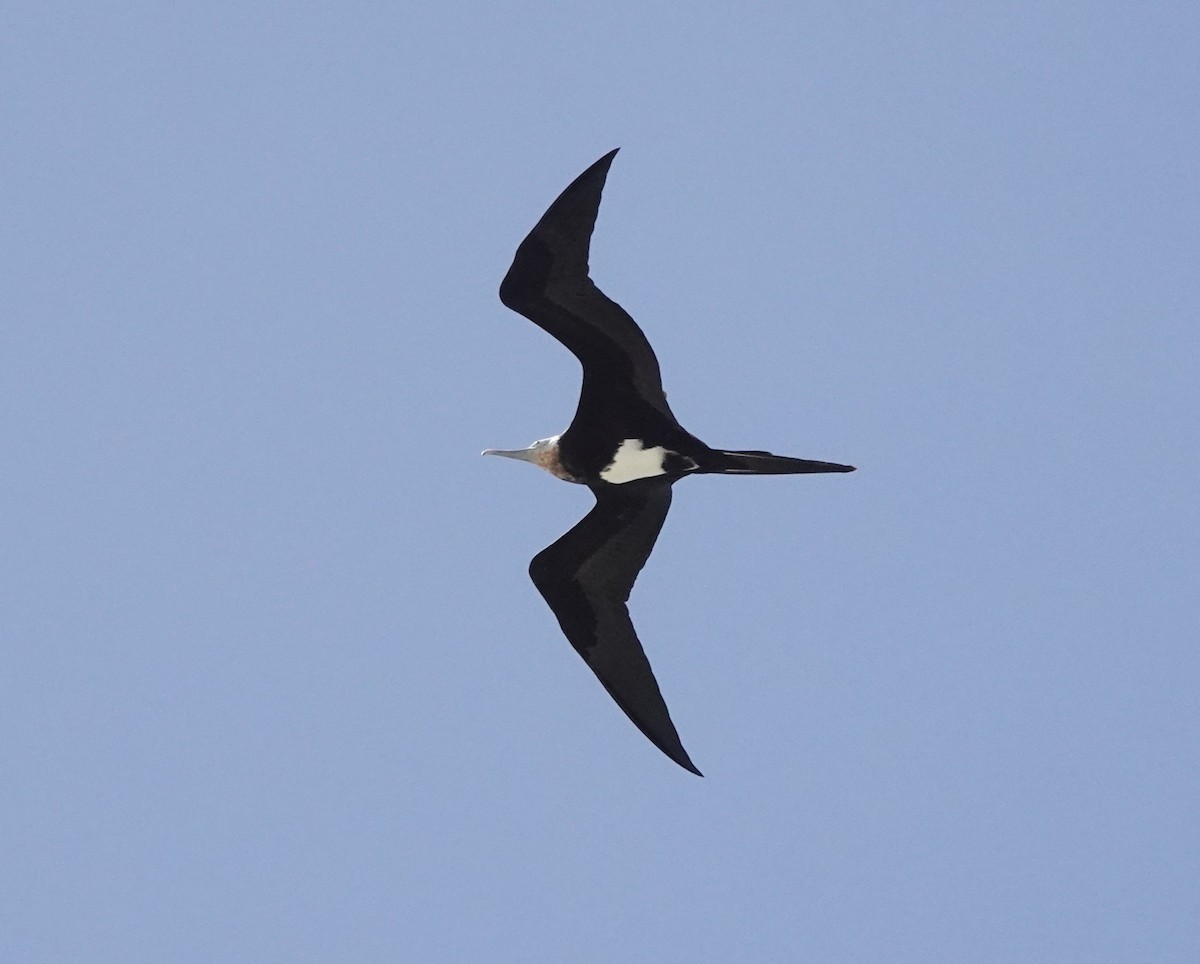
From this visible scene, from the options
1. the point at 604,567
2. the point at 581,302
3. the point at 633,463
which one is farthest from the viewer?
the point at 604,567

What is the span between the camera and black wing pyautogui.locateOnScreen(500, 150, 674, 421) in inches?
339

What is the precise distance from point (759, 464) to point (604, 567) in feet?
3.80

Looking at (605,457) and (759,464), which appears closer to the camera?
(759,464)

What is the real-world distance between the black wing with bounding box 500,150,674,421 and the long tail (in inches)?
13.2

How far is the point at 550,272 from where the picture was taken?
346 inches

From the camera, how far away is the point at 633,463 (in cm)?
936

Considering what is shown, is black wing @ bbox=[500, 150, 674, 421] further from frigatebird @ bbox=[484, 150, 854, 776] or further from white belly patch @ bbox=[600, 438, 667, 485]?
white belly patch @ bbox=[600, 438, 667, 485]

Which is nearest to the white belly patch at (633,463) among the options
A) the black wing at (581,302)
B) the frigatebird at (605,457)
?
the frigatebird at (605,457)

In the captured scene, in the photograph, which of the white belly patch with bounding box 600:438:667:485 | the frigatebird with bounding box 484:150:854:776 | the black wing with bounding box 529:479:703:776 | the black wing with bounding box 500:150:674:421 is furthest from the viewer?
the black wing with bounding box 529:479:703:776

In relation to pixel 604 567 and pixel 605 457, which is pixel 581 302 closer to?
pixel 605 457

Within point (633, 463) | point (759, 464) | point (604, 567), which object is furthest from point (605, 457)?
point (759, 464)

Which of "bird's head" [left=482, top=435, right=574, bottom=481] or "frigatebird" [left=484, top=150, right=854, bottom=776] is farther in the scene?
"bird's head" [left=482, top=435, right=574, bottom=481]

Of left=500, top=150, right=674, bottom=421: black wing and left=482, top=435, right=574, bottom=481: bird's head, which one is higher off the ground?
left=500, top=150, right=674, bottom=421: black wing

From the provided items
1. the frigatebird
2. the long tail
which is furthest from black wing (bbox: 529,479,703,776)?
the long tail
